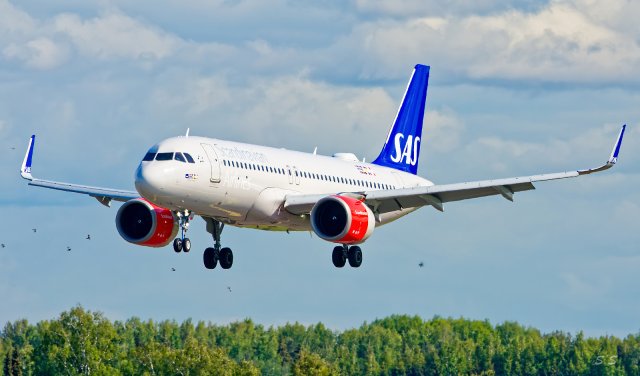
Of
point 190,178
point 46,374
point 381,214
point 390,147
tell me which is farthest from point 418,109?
point 46,374

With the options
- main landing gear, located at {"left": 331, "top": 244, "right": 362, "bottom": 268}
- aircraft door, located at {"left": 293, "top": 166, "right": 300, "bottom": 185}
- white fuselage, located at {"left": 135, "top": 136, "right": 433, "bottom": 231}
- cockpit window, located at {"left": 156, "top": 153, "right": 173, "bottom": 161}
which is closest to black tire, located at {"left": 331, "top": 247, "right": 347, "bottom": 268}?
main landing gear, located at {"left": 331, "top": 244, "right": 362, "bottom": 268}

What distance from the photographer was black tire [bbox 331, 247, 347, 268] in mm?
91250

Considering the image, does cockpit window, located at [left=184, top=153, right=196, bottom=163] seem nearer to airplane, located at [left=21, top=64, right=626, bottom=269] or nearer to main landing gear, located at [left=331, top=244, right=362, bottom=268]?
airplane, located at [left=21, top=64, right=626, bottom=269]

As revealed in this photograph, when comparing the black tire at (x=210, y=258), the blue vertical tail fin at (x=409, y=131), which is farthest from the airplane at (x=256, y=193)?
the blue vertical tail fin at (x=409, y=131)

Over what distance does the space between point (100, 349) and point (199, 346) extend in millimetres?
11591

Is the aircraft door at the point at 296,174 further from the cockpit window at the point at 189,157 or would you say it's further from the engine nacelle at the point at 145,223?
the cockpit window at the point at 189,157

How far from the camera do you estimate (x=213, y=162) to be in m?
82.9

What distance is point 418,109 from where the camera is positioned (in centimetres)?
11100

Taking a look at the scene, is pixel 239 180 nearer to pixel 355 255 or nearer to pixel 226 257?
pixel 226 257

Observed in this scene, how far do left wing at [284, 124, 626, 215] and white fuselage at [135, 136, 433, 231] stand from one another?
3.20 ft

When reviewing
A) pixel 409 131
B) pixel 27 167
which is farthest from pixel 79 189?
pixel 409 131

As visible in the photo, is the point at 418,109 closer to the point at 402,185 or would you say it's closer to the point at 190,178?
the point at 402,185

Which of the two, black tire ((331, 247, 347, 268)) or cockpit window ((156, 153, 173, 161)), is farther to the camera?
black tire ((331, 247, 347, 268))

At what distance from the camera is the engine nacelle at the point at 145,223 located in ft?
293
